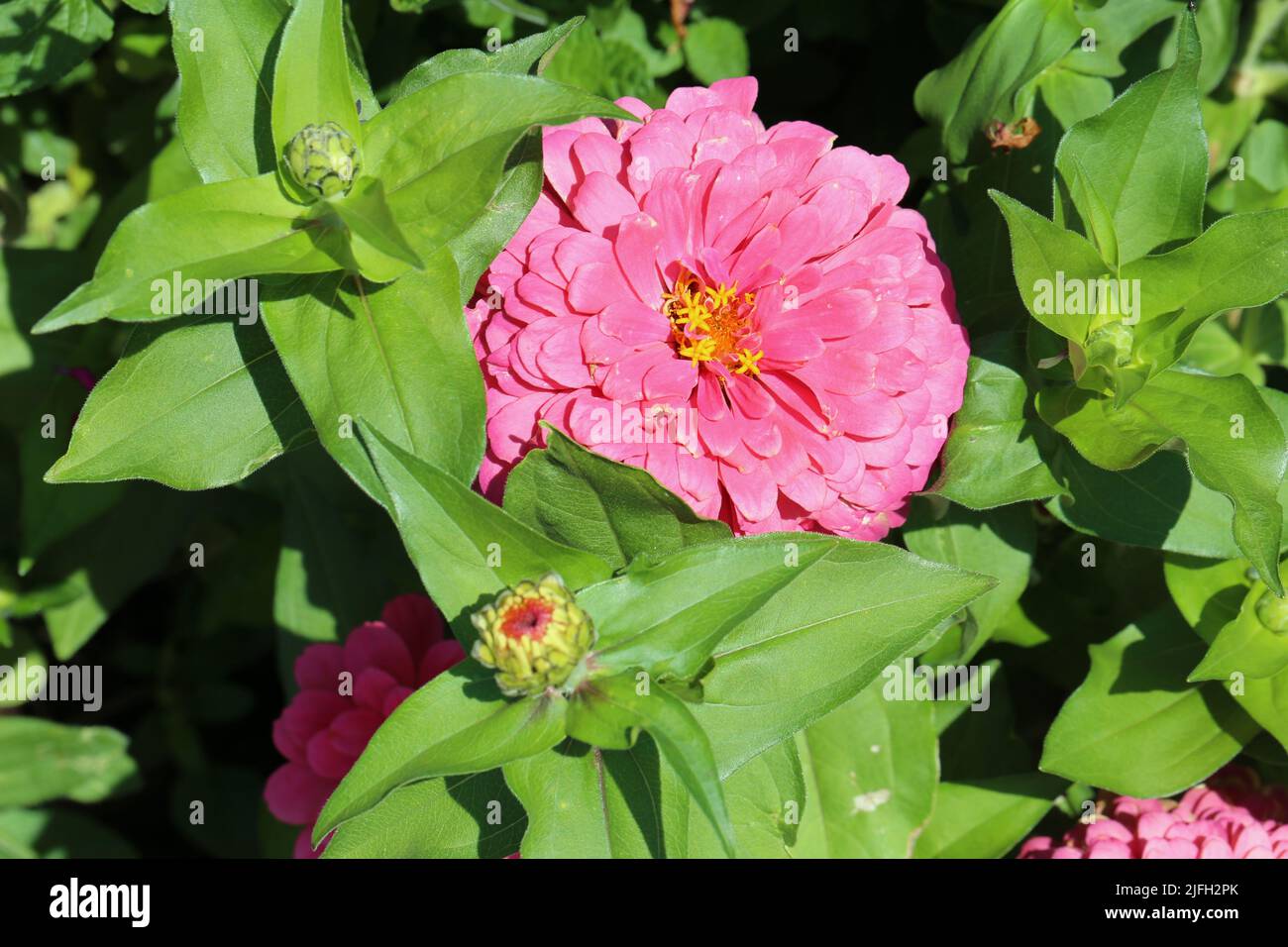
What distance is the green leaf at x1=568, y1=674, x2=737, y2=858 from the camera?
0.87 meters

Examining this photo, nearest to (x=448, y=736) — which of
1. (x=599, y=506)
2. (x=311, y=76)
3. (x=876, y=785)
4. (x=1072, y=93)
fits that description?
(x=599, y=506)

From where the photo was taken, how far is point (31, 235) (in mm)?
2000

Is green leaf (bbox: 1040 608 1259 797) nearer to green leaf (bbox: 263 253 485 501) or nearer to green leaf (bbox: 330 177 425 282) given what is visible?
green leaf (bbox: 263 253 485 501)

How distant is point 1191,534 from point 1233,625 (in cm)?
11

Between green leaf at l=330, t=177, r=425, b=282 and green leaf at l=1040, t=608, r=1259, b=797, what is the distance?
88cm

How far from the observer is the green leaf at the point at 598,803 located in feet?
3.43

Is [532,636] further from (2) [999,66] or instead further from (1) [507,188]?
(2) [999,66]

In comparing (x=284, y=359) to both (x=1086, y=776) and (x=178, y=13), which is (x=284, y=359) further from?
(x=1086, y=776)

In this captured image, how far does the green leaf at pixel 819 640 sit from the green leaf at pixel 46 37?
3.54 feet

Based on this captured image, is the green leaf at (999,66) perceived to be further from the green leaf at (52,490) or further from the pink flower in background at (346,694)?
the green leaf at (52,490)

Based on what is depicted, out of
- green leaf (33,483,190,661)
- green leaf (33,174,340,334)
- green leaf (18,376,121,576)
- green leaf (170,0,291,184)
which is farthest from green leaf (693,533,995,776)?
green leaf (33,483,190,661)

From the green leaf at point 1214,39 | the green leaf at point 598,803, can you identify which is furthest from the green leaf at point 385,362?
the green leaf at point 1214,39
